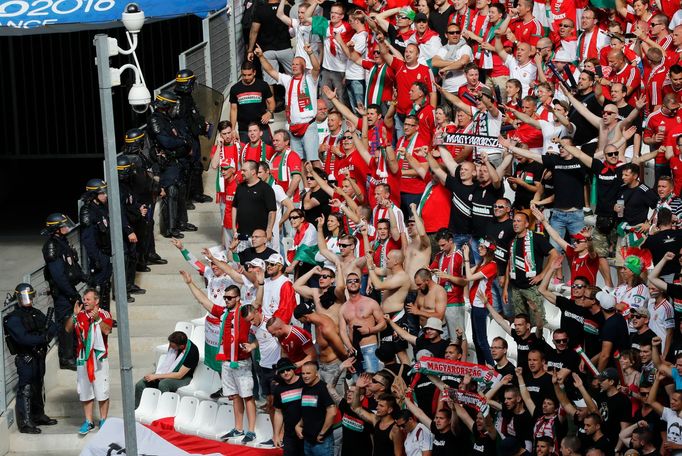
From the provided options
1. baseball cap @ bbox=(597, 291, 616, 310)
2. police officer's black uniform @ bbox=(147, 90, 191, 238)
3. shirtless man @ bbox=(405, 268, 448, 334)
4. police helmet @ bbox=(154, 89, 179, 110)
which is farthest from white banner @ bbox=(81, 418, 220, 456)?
police helmet @ bbox=(154, 89, 179, 110)

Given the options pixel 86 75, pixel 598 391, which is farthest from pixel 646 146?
pixel 86 75

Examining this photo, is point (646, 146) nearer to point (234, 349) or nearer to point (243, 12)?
point (234, 349)

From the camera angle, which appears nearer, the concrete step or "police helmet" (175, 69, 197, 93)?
the concrete step

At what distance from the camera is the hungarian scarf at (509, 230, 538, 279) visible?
1814 centimetres

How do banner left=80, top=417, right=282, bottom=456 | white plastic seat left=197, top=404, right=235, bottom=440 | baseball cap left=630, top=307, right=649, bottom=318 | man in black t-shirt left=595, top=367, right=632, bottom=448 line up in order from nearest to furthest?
man in black t-shirt left=595, top=367, right=632, bottom=448, baseball cap left=630, top=307, right=649, bottom=318, banner left=80, top=417, right=282, bottom=456, white plastic seat left=197, top=404, right=235, bottom=440

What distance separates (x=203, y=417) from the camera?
19906 millimetres

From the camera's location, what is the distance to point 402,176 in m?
20.3

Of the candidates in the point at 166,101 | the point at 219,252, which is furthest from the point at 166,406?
the point at 166,101

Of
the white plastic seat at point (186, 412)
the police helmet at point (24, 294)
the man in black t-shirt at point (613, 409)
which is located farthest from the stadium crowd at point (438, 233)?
the police helmet at point (24, 294)

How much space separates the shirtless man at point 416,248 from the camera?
18734mm

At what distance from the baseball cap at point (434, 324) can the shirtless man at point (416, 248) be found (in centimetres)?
120

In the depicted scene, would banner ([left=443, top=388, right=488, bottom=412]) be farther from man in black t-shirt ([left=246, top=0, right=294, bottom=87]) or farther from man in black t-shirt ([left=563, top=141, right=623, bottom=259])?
man in black t-shirt ([left=246, top=0, right=294, bottom=87])

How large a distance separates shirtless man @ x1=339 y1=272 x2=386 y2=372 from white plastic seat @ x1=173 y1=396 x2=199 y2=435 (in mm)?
2649

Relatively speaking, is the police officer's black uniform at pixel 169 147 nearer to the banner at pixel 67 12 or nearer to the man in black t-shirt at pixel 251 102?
the man in black t-shirt at pixel 251 102
